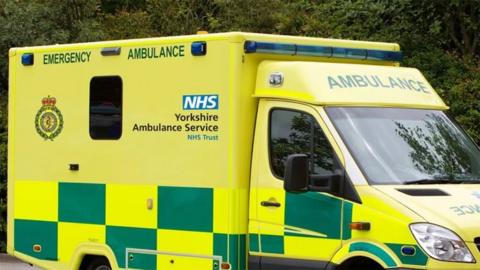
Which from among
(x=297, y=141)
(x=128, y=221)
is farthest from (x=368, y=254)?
Result: (x=128, y=221)

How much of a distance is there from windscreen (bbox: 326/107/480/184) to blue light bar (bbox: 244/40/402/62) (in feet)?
2.88

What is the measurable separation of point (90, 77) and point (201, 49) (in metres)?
1.51

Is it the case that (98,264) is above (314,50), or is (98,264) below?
below

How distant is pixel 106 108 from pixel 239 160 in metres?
1.77

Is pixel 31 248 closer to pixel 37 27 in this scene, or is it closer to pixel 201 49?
pixel 201 49

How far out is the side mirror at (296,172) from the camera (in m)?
7.59

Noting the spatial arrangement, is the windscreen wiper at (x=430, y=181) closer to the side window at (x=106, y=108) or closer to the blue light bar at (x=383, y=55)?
the blue light bar at (x=383, y=55)

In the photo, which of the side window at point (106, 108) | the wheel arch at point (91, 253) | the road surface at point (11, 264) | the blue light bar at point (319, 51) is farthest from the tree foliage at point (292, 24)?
the side window at point (106, 108)

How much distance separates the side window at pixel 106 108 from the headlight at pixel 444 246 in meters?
3.43

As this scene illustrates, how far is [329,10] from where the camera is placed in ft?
58.2

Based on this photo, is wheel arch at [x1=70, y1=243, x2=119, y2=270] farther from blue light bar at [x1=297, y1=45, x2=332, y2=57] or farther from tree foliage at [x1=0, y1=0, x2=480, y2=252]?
tree foliage at [x1=0, y1=0, x2=480, y2=252]

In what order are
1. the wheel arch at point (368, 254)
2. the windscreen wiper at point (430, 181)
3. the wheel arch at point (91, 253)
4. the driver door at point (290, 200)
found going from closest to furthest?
the wheel arch at point (368, 254) < the windscreen wiper at point (430, 181) < the driver door at point (290, 200) < the wheel arch at point (91, 253)

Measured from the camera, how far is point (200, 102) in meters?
8.65

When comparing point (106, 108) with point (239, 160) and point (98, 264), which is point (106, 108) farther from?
point (239, 160)
